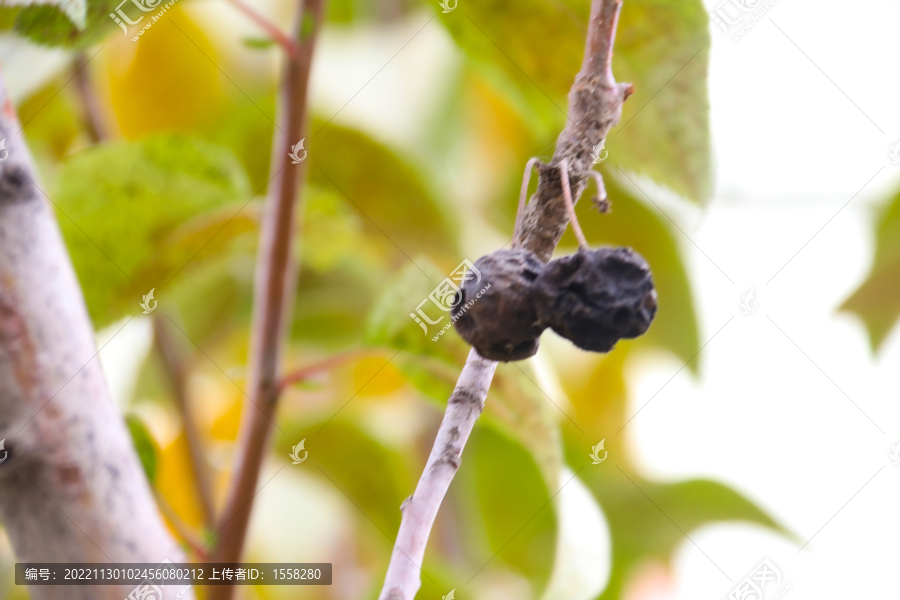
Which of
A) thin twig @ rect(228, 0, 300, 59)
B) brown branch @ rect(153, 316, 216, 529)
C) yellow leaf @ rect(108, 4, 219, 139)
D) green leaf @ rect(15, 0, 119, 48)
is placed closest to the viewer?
green leaf @ rect(15, 0, 119, 48)

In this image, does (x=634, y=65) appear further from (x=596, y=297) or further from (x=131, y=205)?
(x=131, y=205)

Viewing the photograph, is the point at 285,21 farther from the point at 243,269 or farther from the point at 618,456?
the point at 618,456

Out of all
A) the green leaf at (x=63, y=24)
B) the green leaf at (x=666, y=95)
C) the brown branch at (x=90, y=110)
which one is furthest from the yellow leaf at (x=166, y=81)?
the green leaf at (x=666, y=95)

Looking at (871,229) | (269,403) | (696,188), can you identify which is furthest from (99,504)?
(871,229)

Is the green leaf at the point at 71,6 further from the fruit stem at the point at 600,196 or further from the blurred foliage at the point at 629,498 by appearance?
the blurred foliage at the point at 629,498

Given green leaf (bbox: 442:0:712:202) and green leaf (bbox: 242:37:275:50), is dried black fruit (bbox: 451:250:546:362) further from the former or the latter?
green leaf (bbox: 242:37:275:50)

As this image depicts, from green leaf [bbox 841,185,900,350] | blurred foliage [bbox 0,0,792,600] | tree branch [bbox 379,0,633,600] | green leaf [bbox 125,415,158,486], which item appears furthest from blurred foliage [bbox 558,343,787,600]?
tree branch [bbox 379,0,633,600]
